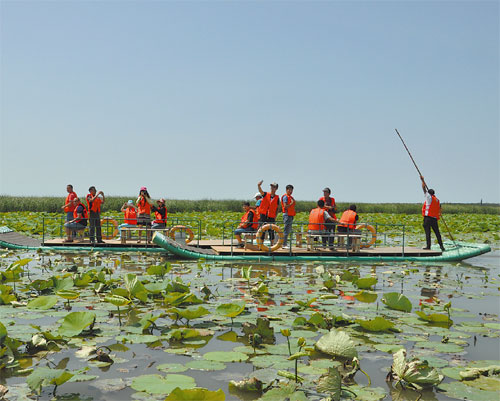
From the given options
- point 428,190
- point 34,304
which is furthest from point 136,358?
point 428,190

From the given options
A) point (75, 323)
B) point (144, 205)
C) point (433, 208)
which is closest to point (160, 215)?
point (144, 205)

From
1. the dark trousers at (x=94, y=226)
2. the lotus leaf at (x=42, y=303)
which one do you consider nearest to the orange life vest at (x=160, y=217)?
the dark trousers at (x=94, y=226)

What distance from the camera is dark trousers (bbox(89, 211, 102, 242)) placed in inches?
501

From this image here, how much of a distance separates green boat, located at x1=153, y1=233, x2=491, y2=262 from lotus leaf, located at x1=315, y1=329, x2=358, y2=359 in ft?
24.3

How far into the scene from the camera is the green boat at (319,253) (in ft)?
37.5

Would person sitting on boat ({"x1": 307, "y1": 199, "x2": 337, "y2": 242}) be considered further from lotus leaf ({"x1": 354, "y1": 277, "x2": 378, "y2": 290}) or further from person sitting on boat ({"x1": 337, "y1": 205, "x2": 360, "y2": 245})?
lotus leaf ({"x1": 354, "y1": 277, "x2": 378, "y2": 290})

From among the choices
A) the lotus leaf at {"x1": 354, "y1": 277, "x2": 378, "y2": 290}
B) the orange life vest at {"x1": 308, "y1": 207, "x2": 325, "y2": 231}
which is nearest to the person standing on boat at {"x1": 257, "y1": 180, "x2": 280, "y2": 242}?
the orange life vest at {"x1": 308, "y1": 207, "x2": 325, "y2": 231}

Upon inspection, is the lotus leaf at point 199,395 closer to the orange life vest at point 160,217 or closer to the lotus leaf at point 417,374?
the lotus leaf at point 417,374

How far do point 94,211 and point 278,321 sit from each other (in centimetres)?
872

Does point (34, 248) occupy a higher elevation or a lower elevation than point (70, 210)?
lower

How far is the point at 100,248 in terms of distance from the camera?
12727mm

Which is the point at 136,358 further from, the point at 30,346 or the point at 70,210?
the point at 70,210

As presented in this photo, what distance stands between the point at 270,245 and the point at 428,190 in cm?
432

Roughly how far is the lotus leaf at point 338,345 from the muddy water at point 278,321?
20 cm
